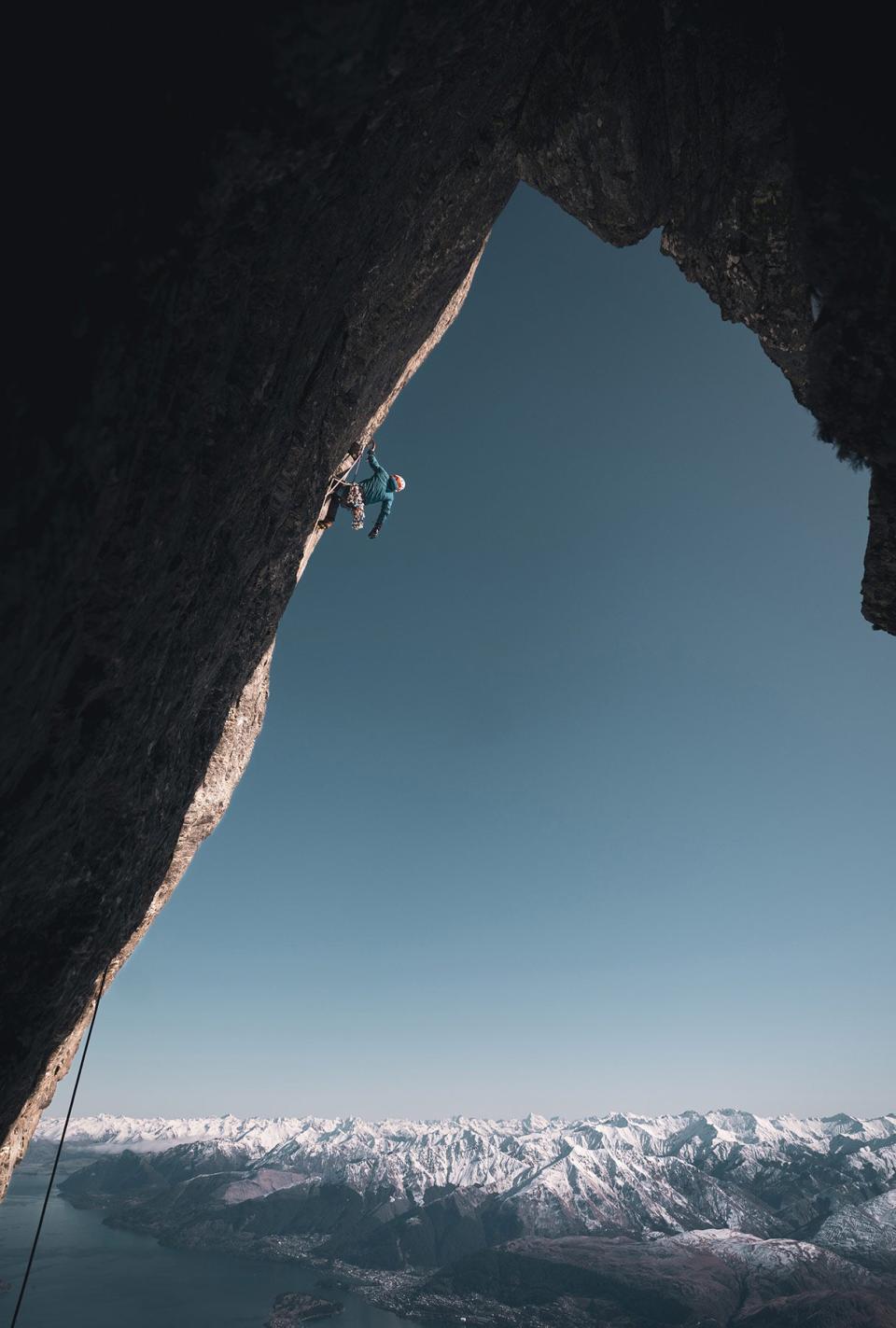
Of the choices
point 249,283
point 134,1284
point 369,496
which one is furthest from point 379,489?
point 134,1284

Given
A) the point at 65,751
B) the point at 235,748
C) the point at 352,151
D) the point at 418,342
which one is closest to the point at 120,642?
the point at 65,751

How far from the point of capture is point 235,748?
12.2 m

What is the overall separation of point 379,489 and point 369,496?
30 cm

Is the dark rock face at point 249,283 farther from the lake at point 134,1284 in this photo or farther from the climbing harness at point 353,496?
the lake at point 134,1284

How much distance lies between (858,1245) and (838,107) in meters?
254

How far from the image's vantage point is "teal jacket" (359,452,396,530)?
47.5ft

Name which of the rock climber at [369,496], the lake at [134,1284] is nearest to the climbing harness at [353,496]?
the rock climber at [369,496]

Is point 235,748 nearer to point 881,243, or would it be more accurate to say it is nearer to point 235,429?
point 235,429

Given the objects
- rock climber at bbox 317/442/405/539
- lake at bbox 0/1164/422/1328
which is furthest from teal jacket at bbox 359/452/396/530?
lake at bbox 0/1164/422/1328

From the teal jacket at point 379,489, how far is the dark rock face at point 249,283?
2.28 m

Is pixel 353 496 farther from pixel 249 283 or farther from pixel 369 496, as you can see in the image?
pixel 249 283

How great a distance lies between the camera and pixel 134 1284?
123 metres

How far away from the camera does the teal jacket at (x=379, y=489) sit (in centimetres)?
1449

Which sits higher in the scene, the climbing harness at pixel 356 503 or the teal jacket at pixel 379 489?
the teal jacket at pixel 379 489
